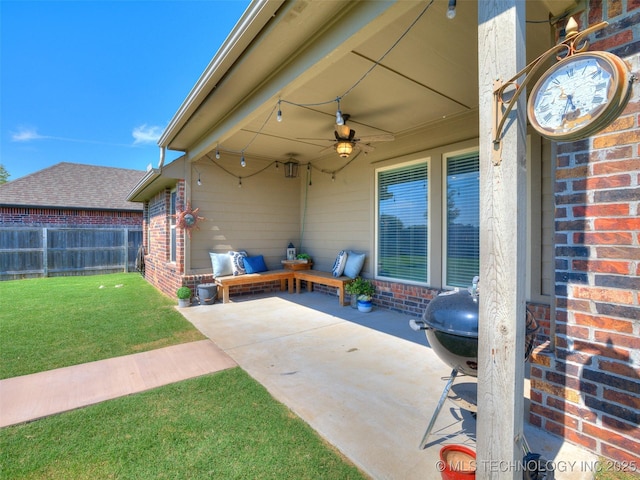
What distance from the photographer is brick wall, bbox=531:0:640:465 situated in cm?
157

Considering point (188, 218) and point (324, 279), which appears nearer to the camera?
point (188, 218)

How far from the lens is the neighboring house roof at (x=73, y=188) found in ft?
33.5

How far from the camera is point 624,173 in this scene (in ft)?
5.21

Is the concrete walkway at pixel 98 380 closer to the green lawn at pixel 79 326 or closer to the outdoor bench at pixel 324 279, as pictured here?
the green lawn at pixel 79 326

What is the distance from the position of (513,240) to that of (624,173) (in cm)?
100

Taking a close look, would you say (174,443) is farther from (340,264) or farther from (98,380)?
(340,264)

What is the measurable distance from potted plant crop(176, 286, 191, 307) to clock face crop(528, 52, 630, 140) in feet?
18.0

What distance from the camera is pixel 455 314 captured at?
166 centimetres

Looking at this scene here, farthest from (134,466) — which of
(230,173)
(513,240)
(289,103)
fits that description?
(230,173)

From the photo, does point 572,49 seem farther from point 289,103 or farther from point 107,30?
point 107,30

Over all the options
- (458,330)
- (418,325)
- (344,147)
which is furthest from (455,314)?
(344,147)

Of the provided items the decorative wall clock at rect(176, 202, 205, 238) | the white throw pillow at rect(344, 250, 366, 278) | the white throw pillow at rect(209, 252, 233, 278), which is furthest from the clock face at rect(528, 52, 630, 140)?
the white throw pillow at rect(209, 252, 233, 278)

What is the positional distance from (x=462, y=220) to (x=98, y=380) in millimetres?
4629

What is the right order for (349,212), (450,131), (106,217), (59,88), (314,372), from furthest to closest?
(59,88) → (106,217) → (349,212) → (450,131) → (314,372)
